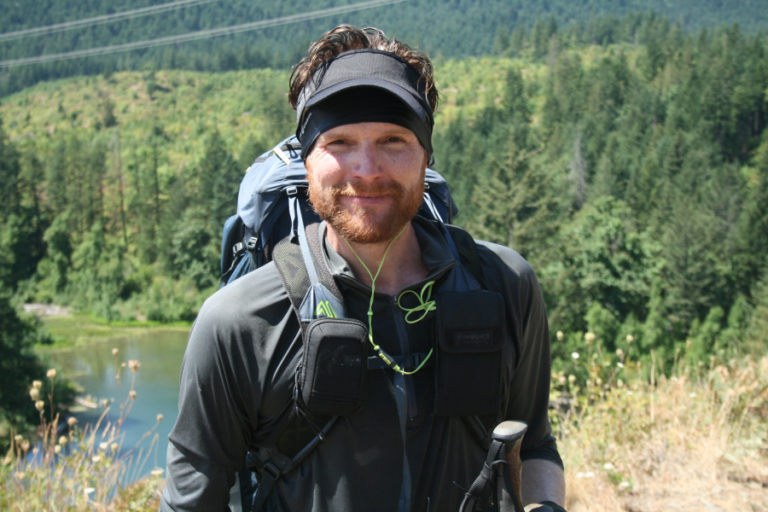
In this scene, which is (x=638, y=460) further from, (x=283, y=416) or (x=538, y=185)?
(x=538, y=185)

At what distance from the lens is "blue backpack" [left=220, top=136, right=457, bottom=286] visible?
1.88 m

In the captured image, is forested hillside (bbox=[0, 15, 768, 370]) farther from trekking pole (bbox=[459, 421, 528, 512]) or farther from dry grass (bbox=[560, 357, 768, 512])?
trekking pole (bbox=[459, 421, 528, 512])

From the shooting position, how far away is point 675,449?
373cm

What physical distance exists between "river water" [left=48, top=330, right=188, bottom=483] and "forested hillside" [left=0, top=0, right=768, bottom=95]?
235 ft

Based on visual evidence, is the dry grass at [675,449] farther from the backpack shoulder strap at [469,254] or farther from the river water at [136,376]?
the river water at [136,376]

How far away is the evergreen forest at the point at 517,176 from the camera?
40812mm

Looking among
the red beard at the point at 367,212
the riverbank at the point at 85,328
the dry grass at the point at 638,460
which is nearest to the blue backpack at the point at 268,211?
the red beard at the point at 367,212

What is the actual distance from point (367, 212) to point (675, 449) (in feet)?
9.32

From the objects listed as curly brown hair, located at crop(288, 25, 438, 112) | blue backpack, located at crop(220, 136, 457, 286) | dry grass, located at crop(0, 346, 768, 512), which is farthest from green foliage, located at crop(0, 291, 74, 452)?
curly brown hair, located at crop(288, 25, 438, 112)

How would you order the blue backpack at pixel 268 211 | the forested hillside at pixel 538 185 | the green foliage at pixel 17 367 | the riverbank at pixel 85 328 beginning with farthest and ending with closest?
1. the riverbank at pixel 85 328
2. the forested hillside at pixel 538 185
3. the green foliage at pixel 17 367
4. the blue backpack at pixel 268 211

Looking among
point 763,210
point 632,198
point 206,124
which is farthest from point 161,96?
point 763,210

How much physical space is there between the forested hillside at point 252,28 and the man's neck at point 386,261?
109 m

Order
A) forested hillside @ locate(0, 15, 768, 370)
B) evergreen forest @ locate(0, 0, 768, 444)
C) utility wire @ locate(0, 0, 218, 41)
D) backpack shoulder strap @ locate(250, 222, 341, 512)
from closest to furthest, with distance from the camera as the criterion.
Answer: backpack shoulder strap @ locate(250, 222, 341, 512) < evergreen forest @ locate(0, 0, 768, 444) < forested hillside @ locate(0, 15, 768, 370) < utility wire @ locate(0, 0, 218, 41)

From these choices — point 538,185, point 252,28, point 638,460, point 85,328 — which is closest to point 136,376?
point 85,328
